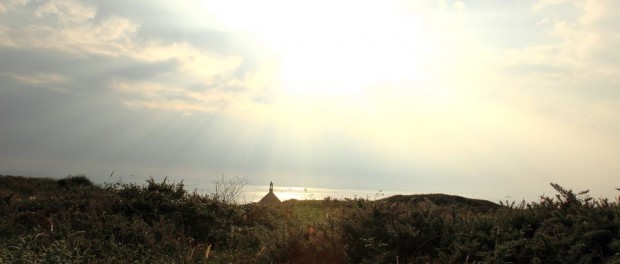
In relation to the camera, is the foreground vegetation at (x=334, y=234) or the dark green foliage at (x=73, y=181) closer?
the foreground vegetation at (x=334, y=234)

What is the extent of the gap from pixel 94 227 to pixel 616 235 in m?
10.5

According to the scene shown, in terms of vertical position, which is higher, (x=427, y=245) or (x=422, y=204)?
(x=422, y=204)

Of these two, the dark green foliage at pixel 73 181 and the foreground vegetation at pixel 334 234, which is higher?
the dark green foliage at pixel 73 181

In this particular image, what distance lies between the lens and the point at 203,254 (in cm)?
1159

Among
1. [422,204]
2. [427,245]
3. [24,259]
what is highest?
[422,204]

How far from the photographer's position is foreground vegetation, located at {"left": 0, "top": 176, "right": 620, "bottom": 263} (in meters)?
7.67

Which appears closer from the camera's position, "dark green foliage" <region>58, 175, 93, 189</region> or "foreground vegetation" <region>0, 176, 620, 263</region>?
"foreground vegetation" <region>0, 176, 620, 263</region>

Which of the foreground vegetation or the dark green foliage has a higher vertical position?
the dark green foliage

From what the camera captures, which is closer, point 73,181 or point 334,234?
point 334,234

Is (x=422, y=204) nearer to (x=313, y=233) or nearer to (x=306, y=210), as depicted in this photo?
(x=313, y=233)

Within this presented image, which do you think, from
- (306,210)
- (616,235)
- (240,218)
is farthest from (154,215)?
(616,235)

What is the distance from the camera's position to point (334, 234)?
9.88m

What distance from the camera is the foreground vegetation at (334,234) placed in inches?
302

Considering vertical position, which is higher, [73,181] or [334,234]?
[73,181]
